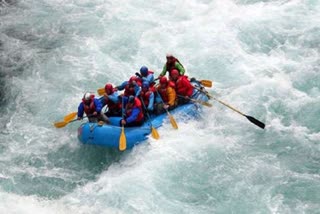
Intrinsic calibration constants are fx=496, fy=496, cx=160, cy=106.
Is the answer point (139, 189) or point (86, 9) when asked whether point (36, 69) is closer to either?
point (86, 9)

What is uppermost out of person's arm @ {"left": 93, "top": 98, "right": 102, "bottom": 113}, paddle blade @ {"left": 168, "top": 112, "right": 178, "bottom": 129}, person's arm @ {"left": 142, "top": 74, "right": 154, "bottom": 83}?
person's arm @ {"left": 142, "top": 74, "right": 154, "bottom": 83}

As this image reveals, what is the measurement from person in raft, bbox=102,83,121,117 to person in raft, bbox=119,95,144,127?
0.29m

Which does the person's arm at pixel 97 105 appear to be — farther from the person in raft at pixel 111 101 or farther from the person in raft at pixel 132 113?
the person in raft at pixel 132 113

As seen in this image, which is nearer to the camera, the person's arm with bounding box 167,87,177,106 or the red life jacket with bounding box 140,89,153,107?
the red life jacket with bounding box 140,89,153,107

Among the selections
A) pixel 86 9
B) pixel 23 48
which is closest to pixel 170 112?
pixel 23 48

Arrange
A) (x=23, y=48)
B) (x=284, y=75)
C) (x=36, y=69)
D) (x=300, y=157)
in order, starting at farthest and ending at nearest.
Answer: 1. (x=23, y=48)
2. (x=36, y=69)
3. (x=284, y=75)
4. (x=300, y=157)

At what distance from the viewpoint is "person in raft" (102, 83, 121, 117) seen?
1066 cm

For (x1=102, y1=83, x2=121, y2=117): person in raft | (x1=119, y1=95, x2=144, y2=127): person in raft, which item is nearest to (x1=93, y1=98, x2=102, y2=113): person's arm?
(x1=102, y1=83, x2=121, y2=117): person in raft

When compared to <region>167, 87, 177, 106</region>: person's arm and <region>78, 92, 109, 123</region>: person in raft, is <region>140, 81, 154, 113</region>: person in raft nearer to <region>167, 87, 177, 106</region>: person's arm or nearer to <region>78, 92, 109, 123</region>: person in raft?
<region>167, 87, 177, 106</region>: person's arm

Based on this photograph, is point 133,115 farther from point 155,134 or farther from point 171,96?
point 171,96

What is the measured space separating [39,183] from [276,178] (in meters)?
4.74

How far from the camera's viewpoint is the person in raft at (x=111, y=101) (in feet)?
35.0

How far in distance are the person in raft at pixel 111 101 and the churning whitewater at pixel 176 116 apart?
2.79 feet

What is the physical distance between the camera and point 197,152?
34.3 feet
